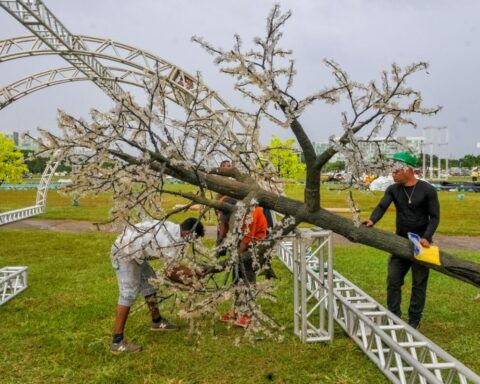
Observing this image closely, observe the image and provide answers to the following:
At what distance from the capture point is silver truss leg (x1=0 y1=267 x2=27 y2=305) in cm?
742

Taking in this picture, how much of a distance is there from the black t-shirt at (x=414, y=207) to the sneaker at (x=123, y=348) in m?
3.06

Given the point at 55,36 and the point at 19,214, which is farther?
the point at 19,214

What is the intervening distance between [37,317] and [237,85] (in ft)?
18.0

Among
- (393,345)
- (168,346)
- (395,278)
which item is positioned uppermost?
(395,278)

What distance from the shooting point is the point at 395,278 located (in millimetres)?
5609

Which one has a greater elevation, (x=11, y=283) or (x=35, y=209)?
(x=11, y=283)

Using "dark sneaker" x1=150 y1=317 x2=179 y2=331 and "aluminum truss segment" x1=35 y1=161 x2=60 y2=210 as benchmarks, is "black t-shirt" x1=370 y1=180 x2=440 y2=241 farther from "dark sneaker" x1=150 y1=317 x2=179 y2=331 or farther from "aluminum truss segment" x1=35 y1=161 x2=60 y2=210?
"aluminum truss segment" x1=35 y1=161 x2=60 y2=210

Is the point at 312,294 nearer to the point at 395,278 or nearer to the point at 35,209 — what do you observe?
the point at 395,278

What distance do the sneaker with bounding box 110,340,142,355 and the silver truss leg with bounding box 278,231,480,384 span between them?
1.92 m

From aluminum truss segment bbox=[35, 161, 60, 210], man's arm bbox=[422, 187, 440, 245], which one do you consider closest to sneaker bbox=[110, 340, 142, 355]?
man's arm bbox=[422, 187, 440, 245]

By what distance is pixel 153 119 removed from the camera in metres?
2.63

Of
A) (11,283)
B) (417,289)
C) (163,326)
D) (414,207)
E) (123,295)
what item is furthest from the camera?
(11,283)

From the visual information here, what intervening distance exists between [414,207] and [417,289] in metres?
0.99

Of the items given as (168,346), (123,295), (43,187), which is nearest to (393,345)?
(168,346)
